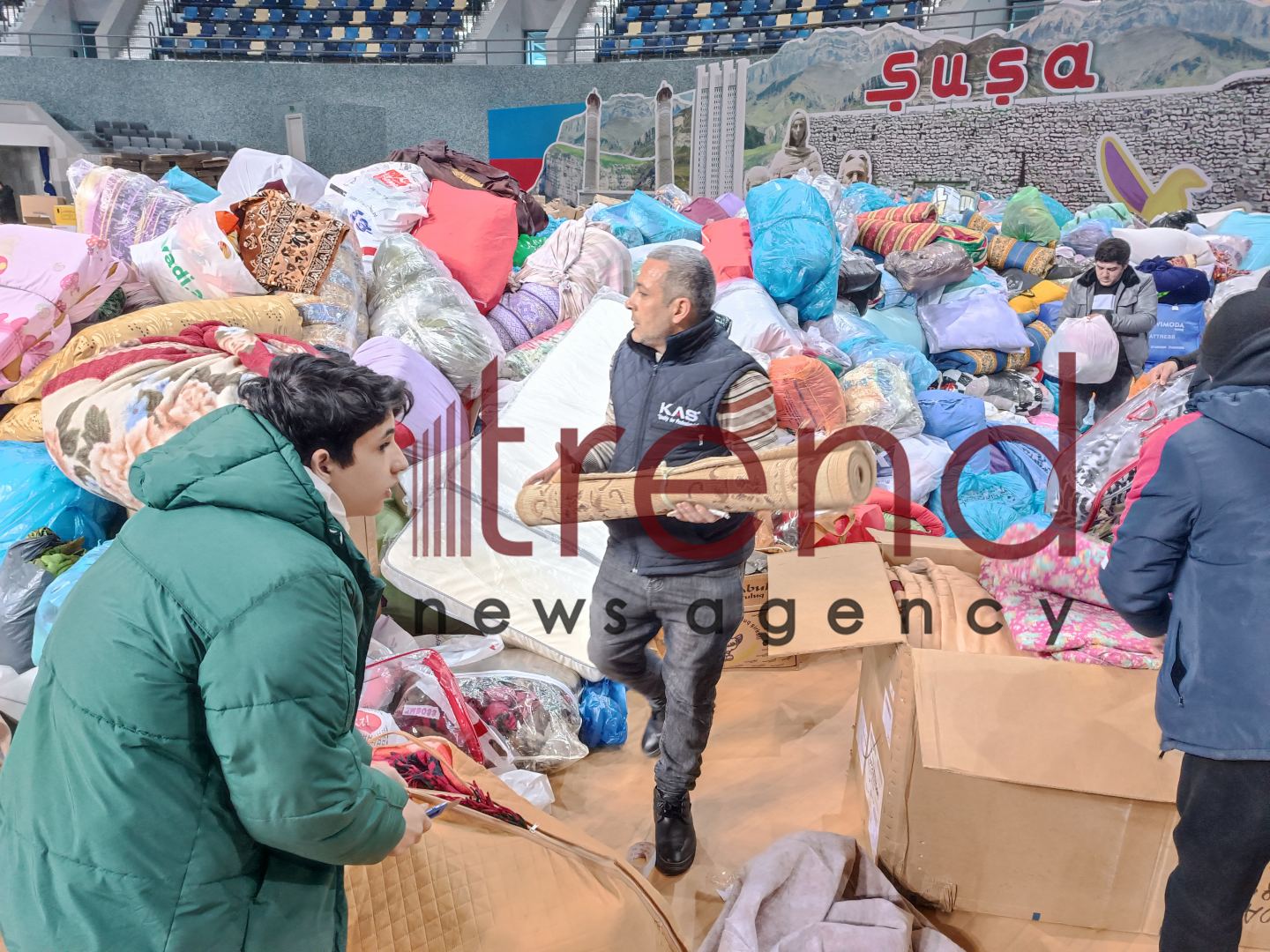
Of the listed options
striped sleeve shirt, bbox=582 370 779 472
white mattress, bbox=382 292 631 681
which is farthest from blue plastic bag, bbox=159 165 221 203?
striped sleeve shirt, bbox=582 370 779 472

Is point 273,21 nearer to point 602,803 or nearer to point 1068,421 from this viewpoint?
point 1068,421

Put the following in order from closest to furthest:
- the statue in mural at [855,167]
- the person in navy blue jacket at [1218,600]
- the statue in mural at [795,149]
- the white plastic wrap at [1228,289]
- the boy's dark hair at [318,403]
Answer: the boy's dark hair at [318,403], the person in navy blue jacket at [1218,600], the white plastic wrap at [1228,289], the statue in mural at [855,167], the statue in mural at [795,149]

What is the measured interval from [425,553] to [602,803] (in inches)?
32.5

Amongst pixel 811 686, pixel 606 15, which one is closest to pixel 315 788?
pixel 811 686

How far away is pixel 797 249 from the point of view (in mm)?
3598

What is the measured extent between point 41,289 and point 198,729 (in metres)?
2.13

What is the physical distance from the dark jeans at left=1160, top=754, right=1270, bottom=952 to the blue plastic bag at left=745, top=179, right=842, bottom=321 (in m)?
2.59

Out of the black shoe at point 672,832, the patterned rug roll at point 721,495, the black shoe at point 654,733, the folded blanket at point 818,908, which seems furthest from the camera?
the black shoe at point 654,733

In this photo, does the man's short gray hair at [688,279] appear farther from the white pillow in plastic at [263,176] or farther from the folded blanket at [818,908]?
the white pillow in plastic at [263,176]

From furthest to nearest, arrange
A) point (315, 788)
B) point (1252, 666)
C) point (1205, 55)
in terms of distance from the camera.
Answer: point (1205, 55) → point (1252, 666) → point (315, 788)

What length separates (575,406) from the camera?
2.82m

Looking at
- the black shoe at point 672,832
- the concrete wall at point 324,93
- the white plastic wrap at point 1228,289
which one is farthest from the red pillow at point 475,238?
the concrete wall at point 324,93

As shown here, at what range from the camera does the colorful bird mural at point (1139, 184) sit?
8055 millimetres

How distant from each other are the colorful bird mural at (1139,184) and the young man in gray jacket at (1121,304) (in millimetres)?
5592
